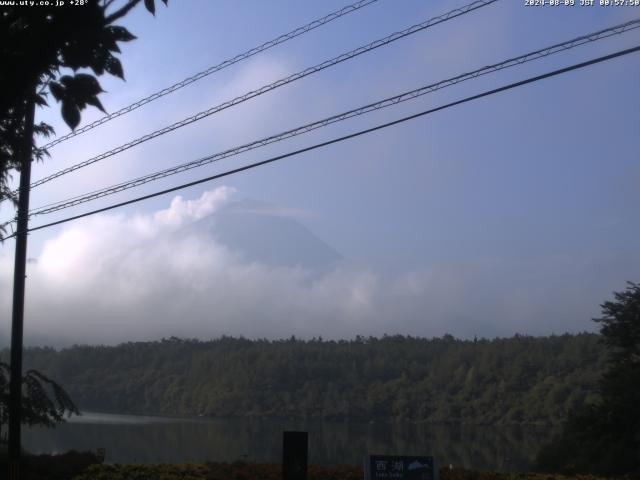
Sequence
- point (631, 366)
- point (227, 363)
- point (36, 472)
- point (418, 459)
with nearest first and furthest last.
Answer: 1. point (418, 459)
2. point (36, 472)
3. point (631, 366)
4. point (227, 363)

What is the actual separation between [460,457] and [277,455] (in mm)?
7321

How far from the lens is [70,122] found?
6.36 metres

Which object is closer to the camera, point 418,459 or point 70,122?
point 70,122

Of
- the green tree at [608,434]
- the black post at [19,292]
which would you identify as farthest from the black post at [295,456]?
the green tree at [608,434]

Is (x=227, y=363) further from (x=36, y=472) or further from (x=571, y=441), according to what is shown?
(x=36, y=472)

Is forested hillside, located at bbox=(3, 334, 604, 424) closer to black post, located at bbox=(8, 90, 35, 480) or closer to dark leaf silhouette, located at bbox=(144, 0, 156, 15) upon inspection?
black post, located at bbox=(8, 90, 35, 480)

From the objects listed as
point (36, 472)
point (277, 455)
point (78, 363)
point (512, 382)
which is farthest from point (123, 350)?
point (36, 472)

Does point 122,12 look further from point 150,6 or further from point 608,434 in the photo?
point 608,434

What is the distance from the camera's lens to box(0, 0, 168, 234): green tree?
5.99 meters

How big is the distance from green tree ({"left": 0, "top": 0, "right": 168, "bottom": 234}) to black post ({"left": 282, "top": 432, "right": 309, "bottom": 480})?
805 centimetres

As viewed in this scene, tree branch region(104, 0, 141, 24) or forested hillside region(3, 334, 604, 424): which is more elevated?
tree branch region(104, 0, 141, 24)

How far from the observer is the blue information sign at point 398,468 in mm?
13078

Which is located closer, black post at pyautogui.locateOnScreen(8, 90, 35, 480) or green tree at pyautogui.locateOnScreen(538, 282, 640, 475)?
black post at pyautogui.locateOnScreen(8, 90, 35, 480)

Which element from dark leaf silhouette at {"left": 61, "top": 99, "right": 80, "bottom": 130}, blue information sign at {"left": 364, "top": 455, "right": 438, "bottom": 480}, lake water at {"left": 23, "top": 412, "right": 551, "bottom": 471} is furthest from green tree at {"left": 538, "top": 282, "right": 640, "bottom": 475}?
dark leaf silhouette at {"left": 61, "top": 99, "right": 80, "bottom": 130}
